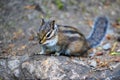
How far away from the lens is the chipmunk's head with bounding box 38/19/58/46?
19.8ft

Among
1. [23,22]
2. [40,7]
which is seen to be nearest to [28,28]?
[23,22]

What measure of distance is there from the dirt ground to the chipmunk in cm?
18

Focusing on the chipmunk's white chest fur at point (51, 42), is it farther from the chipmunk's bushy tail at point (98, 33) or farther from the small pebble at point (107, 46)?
the small pebble at point (107, 46)

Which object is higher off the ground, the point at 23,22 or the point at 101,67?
the point at 23,22

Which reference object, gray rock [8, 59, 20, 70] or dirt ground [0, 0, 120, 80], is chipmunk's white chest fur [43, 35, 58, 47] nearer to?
dirt ground [0, 0, 120, 80]

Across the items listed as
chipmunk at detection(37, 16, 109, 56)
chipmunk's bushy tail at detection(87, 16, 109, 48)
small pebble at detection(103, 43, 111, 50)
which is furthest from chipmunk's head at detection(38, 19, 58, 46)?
small pebble at detection(103, 43, 111, 50)

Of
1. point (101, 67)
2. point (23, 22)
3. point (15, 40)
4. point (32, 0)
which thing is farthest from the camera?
point (32, 0)

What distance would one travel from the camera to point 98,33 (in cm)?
746

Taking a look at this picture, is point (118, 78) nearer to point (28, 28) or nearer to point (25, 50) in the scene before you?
point (25, 50)

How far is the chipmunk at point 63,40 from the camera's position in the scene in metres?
→ 6.14

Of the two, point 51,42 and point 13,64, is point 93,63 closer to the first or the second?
point 51,42

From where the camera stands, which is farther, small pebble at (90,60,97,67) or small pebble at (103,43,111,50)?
small pebble at (103,43,111,50)

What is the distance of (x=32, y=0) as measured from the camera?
30.5 ft

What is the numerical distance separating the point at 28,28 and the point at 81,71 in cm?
263
